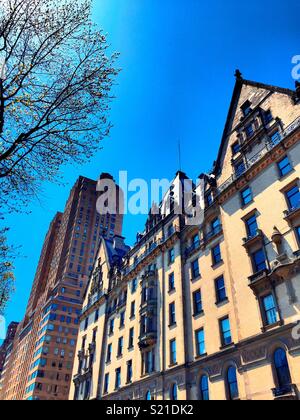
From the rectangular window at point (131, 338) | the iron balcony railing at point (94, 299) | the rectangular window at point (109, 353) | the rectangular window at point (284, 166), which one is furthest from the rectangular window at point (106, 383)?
the rectangular window at point (284, 166)

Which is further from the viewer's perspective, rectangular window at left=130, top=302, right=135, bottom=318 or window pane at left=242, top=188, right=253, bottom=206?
rectangular window at left=130, top=302, right=135, bottom=318

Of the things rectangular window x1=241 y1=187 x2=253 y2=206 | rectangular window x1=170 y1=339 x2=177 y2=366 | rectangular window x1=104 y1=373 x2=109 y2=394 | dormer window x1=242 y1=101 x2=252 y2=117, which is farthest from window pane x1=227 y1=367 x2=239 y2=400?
dormer window x1=242 y1=101 x2=252 y2=117

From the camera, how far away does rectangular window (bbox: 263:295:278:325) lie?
24109 millimetres

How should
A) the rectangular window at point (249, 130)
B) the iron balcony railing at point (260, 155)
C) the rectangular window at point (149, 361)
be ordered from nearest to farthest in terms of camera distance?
the iron balcony railing at point (260, 155) → the rectangular window at point (249, 130) → the rectangular window at point (149, 361)

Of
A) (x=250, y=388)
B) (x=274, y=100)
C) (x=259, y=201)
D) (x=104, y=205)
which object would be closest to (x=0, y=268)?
(x=250, y=388)

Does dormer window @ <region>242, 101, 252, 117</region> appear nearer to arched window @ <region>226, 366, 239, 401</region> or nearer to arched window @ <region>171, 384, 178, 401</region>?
arched window @ <region>226, 366, 239, 401</region>

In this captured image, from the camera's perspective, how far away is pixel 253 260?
27.9 m

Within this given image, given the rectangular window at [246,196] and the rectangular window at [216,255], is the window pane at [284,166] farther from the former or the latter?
the rectangular window at [216,255]

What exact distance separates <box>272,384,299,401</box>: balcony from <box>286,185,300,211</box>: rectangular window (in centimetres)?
1223

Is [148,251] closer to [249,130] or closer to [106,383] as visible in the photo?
[106,383]

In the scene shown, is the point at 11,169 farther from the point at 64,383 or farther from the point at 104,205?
the point at 104,205

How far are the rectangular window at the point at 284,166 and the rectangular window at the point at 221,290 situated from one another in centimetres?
1097

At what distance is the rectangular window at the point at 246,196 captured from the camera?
3108cm

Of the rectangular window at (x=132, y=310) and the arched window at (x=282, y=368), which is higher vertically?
the rectangular window at (x=132, y=310)
